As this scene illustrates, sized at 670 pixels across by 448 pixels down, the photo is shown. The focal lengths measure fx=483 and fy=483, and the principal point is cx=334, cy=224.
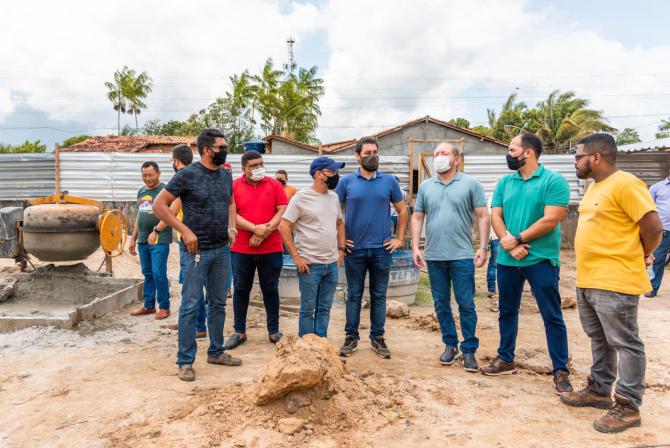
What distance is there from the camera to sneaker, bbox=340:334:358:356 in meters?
4.52

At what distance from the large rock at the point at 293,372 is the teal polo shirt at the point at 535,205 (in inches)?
66.2

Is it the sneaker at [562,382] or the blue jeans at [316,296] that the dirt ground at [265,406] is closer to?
the sneaker at [562,382]

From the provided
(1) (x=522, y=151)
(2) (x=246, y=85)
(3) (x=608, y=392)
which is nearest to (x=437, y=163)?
(1) (x=522, y=151)

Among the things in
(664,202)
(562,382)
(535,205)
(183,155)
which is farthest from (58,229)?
(664,202)

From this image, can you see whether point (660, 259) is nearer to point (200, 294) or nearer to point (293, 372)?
point (293, 372)

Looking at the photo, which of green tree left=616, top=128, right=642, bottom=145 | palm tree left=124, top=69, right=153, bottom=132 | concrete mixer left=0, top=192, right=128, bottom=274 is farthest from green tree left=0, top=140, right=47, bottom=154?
green tree left=616, top=128, right=642, bottom=145

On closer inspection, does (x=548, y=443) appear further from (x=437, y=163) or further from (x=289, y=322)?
(x=289, y=322)

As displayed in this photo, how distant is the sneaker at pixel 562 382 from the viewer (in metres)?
3.64

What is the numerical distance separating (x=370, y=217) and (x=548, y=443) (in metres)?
2.25

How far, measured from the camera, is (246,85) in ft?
99.9

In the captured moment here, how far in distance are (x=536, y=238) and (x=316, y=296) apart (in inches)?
75.3

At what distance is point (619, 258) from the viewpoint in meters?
3.11

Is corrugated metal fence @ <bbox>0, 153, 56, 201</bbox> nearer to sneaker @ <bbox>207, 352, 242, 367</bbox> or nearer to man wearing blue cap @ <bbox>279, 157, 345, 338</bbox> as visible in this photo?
sneaker @ <bbox>207, 352, 242, 367</bbox>

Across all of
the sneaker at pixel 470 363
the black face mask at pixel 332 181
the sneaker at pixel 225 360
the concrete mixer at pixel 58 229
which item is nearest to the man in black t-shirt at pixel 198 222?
the sneaker at pixel 225 360
